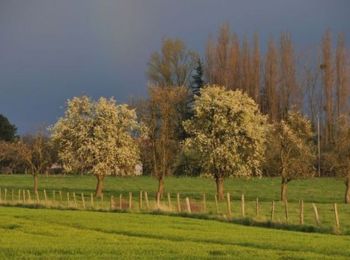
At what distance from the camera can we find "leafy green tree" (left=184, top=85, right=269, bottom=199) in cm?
5662

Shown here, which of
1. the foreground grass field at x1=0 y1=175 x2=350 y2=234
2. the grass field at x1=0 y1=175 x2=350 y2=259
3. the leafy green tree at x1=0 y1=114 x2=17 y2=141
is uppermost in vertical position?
the leafy green tree at x1=0 y1=114 x2=17 y2=141

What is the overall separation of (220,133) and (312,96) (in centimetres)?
6411

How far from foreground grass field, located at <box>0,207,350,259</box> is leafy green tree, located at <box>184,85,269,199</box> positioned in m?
25.0

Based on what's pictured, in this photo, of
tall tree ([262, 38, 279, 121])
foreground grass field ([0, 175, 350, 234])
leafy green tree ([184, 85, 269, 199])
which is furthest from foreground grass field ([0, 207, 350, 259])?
tall tree ([262, 38, 279, 121])

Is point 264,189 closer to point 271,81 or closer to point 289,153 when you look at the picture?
point 289,153

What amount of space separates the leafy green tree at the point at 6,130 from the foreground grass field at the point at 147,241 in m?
115

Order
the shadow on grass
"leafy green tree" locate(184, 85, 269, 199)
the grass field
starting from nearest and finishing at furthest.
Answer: the grass field → the shadow on grass → "leafy green tree" locate(184, 85, 269, 199)

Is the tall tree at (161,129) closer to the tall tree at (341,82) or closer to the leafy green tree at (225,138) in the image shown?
the leafy green tree at (225,138)

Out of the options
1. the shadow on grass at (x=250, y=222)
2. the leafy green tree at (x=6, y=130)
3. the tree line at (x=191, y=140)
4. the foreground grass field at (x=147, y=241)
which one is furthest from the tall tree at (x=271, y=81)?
the foreground grass field at (x=147, y=241)

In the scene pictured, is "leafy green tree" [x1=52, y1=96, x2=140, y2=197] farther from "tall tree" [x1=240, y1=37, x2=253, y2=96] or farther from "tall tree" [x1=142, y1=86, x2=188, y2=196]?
"tall tree" [x1=240, y1=37, x2=253, y2=96]

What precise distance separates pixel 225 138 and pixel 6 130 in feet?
316

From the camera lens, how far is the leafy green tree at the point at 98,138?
6388cm

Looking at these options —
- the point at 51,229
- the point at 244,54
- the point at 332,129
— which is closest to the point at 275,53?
the point at 244,54

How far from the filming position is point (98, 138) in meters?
64.6
